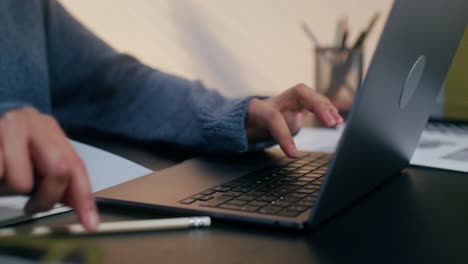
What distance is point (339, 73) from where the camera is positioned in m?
1.14

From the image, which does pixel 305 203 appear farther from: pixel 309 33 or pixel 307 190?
pixel 309 33

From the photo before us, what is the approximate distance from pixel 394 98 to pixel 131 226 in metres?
0.25

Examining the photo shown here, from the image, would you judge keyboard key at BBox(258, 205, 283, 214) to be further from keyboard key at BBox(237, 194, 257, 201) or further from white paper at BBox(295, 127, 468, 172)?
white paper at BBox(295, 127, 468, 172)

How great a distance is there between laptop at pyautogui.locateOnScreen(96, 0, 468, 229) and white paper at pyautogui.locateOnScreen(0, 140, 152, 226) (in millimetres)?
40

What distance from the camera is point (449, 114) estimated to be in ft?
3.26

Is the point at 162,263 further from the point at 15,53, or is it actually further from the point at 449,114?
the point at 449,114

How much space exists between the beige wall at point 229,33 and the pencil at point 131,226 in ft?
2.94

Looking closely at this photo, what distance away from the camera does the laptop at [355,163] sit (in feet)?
1.45

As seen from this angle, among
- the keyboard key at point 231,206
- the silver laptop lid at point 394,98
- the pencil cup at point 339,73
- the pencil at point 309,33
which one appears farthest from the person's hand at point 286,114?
the pencil at point 309,33

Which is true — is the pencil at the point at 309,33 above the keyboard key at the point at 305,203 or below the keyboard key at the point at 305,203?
above

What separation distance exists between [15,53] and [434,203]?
656 millimetres

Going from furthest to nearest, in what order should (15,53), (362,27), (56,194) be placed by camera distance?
(362,27) → (15,53) → (56,194)

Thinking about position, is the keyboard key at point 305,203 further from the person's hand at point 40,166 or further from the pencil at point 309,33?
the pencil at point 309,33

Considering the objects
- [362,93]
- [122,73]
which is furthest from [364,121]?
[122,73]
